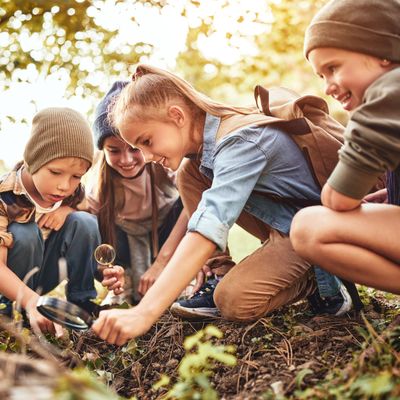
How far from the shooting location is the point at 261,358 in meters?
2.26

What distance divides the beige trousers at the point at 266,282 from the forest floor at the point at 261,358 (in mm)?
66

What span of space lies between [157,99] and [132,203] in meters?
1.25

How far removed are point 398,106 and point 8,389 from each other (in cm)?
146

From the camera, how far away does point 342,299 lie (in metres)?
→ 2.66

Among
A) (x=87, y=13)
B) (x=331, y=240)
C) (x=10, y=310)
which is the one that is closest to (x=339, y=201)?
(x=331, y=240)

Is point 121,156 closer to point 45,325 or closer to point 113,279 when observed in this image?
point 113,279

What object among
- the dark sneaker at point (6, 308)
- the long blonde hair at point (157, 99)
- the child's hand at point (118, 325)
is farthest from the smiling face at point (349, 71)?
the dark sneaker at point (6, 308)

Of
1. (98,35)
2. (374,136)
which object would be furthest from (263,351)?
(98,35)

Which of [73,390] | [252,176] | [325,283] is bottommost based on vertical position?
[325,283]

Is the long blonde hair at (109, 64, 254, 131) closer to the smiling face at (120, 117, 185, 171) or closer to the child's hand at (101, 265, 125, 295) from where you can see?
the smiling face at (120, 117, 185, 171)

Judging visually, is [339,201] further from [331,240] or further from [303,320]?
[303,320]

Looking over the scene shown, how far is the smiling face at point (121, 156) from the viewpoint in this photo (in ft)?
11.5

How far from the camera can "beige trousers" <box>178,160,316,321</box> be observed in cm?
257

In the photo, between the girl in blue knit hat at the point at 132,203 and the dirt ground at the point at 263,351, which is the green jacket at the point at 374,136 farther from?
the girl in blue knit hat at the point at 132,203
